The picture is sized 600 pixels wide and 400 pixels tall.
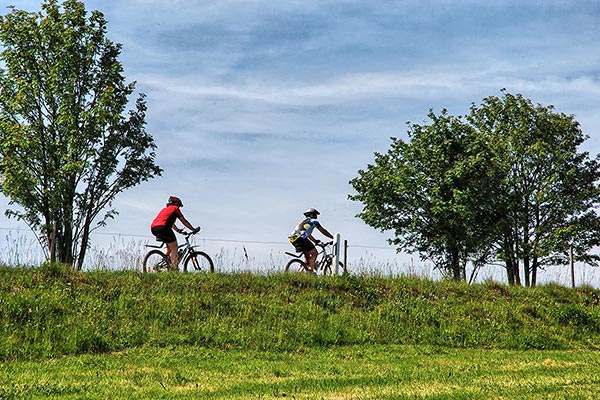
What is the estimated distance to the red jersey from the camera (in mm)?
19562

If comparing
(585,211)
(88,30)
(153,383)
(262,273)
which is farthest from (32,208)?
(585,211)

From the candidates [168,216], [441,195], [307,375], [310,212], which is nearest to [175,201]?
[168,216]

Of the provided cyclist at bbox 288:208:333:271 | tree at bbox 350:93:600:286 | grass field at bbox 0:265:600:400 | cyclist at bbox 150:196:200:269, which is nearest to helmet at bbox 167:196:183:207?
cyclist at bbox 150:196:200:269

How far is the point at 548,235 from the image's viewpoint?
119ft

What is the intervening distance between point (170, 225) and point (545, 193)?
2462 centimetres

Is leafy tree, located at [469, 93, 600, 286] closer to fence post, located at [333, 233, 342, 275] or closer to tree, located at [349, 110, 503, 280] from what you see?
tree, located at [349, 110, 503, 280]

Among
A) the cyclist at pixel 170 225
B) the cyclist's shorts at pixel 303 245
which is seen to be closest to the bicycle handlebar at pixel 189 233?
the cyclist at pixel 170 225

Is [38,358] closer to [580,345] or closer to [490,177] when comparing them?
[580,345]

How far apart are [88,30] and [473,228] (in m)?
22.4

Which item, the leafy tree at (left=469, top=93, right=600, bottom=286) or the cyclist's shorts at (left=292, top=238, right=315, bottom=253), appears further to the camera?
the leafy tree at (left=469, top=93, right=600, bottom=286)

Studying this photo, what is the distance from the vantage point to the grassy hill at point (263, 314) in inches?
600

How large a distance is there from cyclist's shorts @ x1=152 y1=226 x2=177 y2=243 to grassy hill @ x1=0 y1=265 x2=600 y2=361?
48.3 inches

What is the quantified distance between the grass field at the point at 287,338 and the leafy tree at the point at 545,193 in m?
13.5

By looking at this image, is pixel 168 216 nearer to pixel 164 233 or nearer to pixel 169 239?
pixel 164 233
